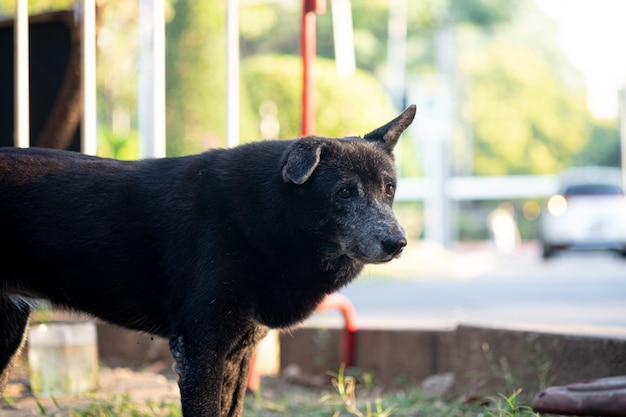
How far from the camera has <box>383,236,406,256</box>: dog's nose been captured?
12.0ft

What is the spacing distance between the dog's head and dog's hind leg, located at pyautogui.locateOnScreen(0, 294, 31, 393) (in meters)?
1.23

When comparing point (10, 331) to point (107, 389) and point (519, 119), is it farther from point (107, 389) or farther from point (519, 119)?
point (519, 119)

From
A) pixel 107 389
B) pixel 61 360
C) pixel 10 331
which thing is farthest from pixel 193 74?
pixel 10 331

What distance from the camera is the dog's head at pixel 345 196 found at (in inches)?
146

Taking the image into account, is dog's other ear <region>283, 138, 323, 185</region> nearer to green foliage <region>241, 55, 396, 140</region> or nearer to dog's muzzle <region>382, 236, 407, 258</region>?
dog's muzzle <region>382, 236, 407, 258</region>

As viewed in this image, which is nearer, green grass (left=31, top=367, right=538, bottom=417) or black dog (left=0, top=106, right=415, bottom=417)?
black dog (left=0, top=106, right=415, bottom=417)

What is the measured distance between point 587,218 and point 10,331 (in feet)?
60.5

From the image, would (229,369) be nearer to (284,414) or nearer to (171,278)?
(171,278)

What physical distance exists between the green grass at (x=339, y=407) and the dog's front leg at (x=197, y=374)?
1.05 metres

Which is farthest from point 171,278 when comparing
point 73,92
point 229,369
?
point 73,92

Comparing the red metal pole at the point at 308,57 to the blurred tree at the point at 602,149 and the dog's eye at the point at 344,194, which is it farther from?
the blurred tree at the point at 602,149

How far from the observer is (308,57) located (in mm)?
6238

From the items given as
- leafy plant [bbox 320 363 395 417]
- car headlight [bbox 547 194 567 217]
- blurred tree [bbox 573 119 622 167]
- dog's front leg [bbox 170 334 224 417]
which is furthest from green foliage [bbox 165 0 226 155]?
blurred tree [bbox 573 119 622 167]

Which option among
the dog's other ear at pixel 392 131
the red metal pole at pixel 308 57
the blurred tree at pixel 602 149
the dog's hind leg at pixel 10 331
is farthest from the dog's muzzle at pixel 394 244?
the blurred tree at pixel 602 149
